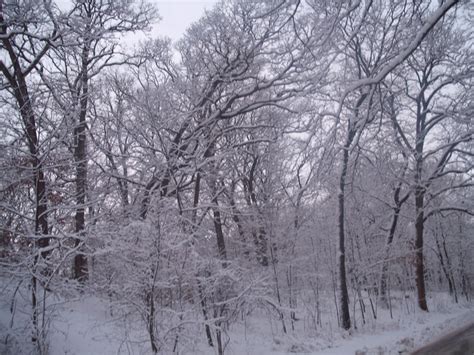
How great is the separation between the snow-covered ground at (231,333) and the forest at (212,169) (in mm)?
107

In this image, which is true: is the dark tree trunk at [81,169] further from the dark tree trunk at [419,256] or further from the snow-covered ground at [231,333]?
the dark tree trunk at [419,256]

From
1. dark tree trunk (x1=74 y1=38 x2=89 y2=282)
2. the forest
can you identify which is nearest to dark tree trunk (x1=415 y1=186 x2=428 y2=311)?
the forest

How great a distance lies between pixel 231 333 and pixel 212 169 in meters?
5.29

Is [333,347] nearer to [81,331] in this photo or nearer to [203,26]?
[81,331]

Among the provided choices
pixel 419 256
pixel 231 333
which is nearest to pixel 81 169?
pixel 231 333

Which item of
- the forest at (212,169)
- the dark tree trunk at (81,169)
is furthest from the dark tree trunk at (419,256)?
the dark tree trunk at (81,169)

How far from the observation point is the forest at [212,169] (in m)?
5.30

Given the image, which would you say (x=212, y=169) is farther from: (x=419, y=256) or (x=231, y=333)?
(x=419, y=256)

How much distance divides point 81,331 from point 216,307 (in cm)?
310

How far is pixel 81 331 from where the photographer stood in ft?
23.4

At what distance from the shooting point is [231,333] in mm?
9812

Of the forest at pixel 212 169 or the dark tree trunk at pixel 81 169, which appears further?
the dark tree trunk at pixel 81 169

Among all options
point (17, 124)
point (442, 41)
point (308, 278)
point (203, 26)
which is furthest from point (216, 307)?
point (442, 41)

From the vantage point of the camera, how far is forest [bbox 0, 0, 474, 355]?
5301 millimetres
